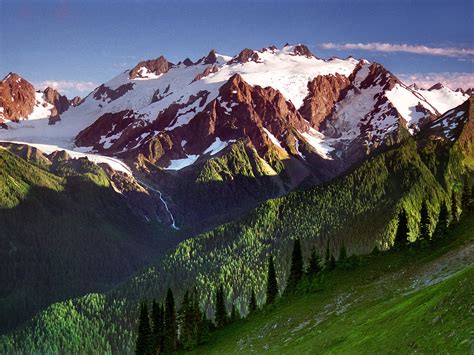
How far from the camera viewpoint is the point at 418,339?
62.1 meters

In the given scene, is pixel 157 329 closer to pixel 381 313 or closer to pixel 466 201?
pixel 466 201

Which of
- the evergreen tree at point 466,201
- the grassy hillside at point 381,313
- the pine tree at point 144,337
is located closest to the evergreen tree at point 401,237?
the grassy hillside at point 381,313

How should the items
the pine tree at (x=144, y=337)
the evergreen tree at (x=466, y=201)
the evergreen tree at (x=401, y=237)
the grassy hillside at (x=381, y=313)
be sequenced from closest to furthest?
the grassy hillside at (x=381, y=313) → the evergreen tree at (x=466, y=201) → the evergreen tree at (x=401, y=237) → the pine tree at (x=144, y=337)

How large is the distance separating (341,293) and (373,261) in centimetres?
1473

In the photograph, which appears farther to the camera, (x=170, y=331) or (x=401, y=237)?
(x=170, y=331)

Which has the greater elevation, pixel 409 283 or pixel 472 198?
pixel 472 198

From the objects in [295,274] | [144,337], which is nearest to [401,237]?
[295,274]

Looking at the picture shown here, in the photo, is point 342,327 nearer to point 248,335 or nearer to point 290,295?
point 248,335

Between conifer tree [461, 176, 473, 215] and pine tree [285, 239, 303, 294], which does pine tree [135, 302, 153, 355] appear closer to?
pine tree [285, 239, 303, 294]

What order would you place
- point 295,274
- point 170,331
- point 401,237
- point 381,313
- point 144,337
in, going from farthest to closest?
point 295,274 < point 144,337 < point 170,331 < point 401,237 < point 381,313

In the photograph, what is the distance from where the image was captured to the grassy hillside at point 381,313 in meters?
62.4

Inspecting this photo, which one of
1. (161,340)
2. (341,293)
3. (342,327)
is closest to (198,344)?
(161,340)

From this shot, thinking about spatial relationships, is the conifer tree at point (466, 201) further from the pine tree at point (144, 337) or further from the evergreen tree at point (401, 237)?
the pine tree at point (144, 337)

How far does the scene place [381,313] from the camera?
83.4 metres
